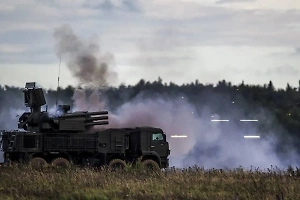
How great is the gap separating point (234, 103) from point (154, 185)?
58.7 m

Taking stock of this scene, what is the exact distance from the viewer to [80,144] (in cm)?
4359

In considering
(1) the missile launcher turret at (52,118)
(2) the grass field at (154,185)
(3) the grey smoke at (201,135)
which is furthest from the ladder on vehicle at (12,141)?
(3) the grey smoke at (201,135)

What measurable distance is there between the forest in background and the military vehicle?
21598 millimetres

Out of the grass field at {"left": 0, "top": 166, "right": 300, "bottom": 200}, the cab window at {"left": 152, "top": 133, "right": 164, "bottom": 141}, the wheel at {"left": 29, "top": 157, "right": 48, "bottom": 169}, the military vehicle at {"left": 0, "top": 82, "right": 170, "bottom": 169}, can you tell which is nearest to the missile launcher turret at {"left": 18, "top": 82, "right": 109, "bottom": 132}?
the military vehicle at {"left": 0, "top": 82, "right": 170, "bottom": 169}

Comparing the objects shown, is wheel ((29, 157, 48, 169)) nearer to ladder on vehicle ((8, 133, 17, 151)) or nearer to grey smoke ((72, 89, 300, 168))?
ladder on vehicle ((8, 133, 17, 151))

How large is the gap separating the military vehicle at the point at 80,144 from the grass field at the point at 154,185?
831cm

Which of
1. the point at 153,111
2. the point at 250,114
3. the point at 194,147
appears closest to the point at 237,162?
the point at 194,147

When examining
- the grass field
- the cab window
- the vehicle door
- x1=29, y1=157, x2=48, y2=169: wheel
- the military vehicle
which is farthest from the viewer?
the cab window

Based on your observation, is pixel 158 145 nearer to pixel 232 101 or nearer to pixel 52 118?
pixel 52 118

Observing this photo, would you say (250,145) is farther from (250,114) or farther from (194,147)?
(250,114)

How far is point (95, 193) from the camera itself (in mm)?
26688

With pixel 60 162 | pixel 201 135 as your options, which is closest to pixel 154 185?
pixel 60 162

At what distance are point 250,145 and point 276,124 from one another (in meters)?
15.9

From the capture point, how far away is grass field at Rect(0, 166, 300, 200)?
86.7 ft
